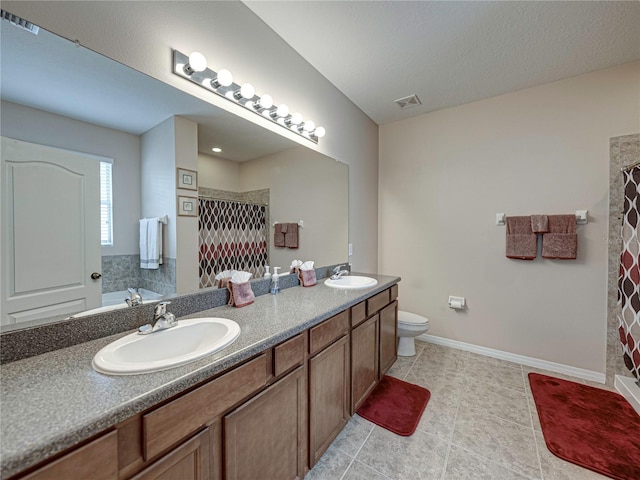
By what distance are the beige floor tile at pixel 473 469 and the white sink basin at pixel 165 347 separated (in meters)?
1.39

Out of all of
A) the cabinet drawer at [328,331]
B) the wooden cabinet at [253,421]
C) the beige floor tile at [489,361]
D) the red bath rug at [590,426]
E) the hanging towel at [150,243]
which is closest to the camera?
the wooden cabinet at [253,421]

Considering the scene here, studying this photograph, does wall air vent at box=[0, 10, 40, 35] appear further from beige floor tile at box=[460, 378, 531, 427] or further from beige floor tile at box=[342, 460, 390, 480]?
beige floor tile at box=[460, 378, 531, 427]

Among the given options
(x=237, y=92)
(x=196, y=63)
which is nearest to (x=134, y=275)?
(x=196, y=63)

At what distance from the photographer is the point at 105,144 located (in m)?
1.06

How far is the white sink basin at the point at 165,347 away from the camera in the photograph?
2.52 feet

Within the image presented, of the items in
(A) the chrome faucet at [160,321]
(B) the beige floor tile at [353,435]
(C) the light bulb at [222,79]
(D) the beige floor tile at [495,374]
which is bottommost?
(B) the beige floor tile at [353,435]

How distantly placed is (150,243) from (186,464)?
0.87 metres

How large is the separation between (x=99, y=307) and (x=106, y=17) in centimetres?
115

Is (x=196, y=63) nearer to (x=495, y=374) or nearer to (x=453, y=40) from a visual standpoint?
(x=453, y=40)

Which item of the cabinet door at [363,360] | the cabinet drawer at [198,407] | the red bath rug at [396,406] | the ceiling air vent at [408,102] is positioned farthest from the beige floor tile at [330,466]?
the ceiling air vent at [408,102]

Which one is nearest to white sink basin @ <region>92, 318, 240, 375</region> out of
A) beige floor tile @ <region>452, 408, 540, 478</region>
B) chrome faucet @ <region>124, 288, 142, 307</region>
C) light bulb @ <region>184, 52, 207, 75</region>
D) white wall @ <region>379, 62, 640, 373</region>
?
chrome faucet @ <region>124, 288, 142, 307</region>

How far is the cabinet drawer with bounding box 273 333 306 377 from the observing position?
1073 millimetres

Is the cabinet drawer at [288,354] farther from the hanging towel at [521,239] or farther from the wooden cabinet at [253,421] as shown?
the hanging towel at [521,239]

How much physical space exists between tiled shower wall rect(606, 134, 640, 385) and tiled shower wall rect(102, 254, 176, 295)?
3162 mm
